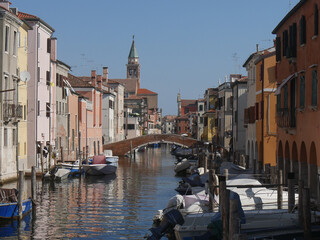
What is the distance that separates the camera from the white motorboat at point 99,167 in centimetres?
4531

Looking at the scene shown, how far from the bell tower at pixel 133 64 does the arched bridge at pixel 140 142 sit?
3833 inches

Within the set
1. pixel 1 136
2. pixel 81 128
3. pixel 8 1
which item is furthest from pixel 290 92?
pixel 81 128

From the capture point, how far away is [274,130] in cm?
3503

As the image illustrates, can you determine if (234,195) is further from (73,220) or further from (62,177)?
(62,177)

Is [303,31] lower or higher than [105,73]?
lower

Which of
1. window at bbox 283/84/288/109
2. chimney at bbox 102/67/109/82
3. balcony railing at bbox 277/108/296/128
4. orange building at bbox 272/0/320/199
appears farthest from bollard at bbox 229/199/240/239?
chimney at bbox 102/67/109/82

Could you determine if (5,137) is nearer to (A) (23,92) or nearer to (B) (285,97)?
(A) (23,92)

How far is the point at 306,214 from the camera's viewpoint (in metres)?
16.4

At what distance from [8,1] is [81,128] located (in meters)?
25.2

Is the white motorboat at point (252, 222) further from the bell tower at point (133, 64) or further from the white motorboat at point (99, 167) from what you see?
the bell tower at point (133, 64)

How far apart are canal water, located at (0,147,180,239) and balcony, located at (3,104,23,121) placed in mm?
3863

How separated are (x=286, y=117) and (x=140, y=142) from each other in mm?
47638

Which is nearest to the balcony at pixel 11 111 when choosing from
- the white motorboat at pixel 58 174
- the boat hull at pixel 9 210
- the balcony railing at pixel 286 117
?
the white motorboat at pixel 58 174

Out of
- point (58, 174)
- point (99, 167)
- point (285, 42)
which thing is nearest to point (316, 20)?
point (285, 42)
